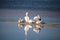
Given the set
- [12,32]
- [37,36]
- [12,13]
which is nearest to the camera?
[37,36]

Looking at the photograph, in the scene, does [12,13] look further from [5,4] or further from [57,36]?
[57,36]

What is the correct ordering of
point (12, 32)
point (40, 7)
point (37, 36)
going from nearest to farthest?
1. point (37, 36)
2. point (12, 32)
3. point (40, 7)

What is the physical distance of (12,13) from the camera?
12375 millimetres

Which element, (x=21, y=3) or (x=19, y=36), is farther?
(x=21, y=3)

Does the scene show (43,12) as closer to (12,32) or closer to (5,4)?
(5,4)

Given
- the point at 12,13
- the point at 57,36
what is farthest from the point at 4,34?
the point at 12,13

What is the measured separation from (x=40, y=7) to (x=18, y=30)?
6.27 meters

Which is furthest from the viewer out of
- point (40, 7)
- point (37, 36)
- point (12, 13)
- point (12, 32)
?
point (40, 7)

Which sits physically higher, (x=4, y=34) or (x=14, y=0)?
(x=14, y=0)

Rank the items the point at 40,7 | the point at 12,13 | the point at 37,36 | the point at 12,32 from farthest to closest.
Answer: the point at 40,7
the point at 12,13
the point at 12,32
the point at 37,36

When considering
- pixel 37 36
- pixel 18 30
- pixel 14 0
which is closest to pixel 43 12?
pixel 14 0

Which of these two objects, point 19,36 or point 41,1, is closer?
point 19,36

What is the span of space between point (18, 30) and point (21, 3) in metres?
6.30

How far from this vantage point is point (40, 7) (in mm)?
13180
